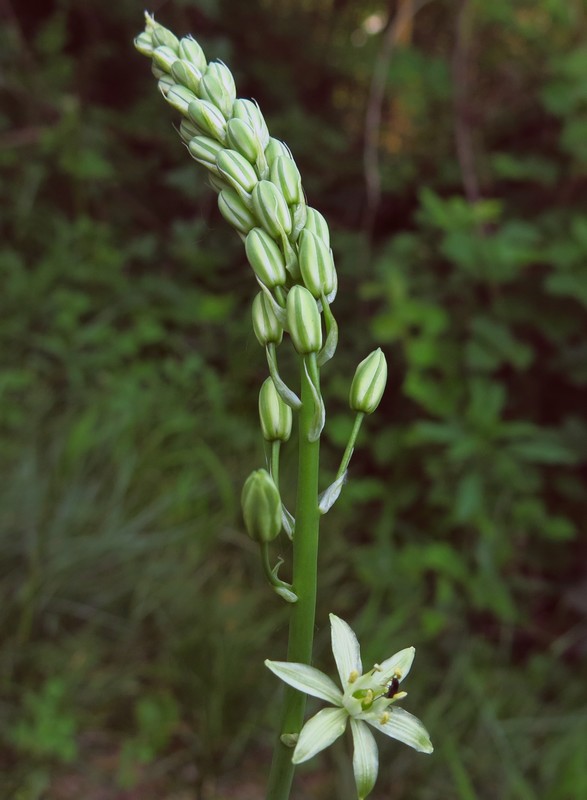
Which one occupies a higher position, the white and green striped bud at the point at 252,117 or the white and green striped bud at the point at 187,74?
the white and green striped bud at the point at 187,74

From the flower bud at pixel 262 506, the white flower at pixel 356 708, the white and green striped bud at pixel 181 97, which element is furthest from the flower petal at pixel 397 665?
the white and green striped bud at pixel 181 97

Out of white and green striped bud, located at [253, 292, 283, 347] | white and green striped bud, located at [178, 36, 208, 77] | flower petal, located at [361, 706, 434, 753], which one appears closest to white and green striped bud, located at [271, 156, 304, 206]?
white and green striped bud, located at [253, 292, 283, 347]

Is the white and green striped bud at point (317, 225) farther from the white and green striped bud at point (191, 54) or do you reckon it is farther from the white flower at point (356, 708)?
the white flower at point (356, 708)

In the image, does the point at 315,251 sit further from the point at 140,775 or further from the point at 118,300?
the point at 118,300

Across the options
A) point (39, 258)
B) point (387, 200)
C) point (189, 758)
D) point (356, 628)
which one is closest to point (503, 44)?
point (387, 200)

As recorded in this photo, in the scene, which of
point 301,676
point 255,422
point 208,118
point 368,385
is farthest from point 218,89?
point 255,422

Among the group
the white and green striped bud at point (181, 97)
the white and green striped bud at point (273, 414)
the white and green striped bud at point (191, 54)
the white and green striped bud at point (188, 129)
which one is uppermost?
the white and green striped bud at point (191, 54)

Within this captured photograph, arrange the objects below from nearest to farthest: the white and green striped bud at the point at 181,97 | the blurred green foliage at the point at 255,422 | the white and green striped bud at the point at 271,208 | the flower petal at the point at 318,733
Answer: the flower petal at the point at 318,733, the white and green striped bud at the point at 271,208, the white and green striped bud at the point at 181,97, the blurred green foliage at the point at 255,422

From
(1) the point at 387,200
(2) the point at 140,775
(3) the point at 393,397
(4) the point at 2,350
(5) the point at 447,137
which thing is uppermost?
(5) the point at 447,137
